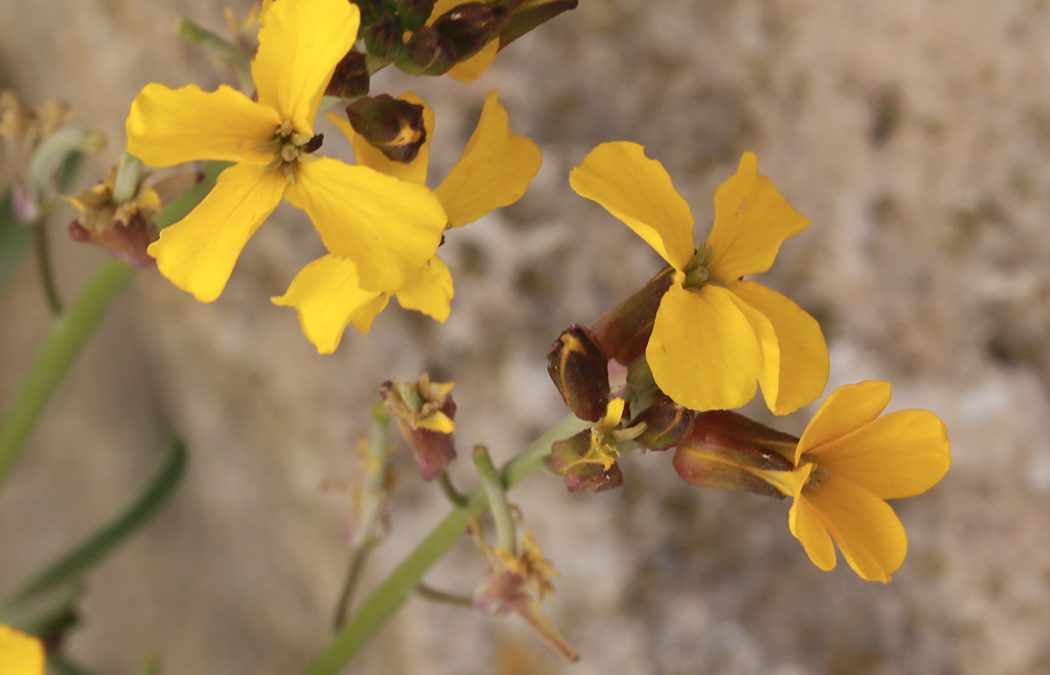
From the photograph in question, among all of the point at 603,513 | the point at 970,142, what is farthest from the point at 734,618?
the point at 970,142

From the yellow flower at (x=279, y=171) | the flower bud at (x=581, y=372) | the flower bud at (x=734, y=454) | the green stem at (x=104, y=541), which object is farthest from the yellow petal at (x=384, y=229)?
the green stem at (x=104, y=541)

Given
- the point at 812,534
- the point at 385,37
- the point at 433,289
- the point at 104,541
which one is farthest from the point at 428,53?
the point at 104,541

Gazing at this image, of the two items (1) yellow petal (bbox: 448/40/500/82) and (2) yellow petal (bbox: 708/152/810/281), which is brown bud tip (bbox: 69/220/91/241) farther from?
(2) yellow petal (bbox: 708/152/810/281)

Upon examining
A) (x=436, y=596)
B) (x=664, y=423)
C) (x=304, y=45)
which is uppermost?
(x=304, y=45)

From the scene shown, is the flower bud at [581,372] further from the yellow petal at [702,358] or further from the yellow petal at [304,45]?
the yellow petal at [304,45]

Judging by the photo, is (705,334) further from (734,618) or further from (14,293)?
(14,293)

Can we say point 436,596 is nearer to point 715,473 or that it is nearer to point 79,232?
point 715,473
